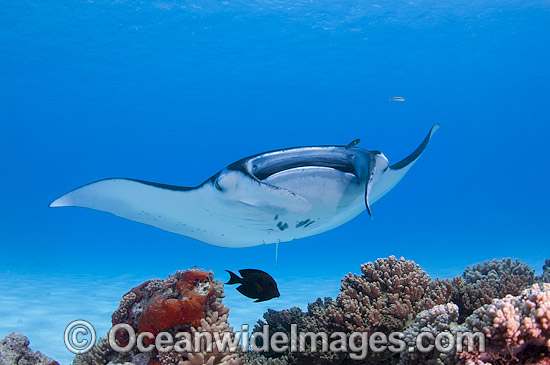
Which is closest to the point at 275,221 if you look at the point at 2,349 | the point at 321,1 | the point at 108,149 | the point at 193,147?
the point at 2,349

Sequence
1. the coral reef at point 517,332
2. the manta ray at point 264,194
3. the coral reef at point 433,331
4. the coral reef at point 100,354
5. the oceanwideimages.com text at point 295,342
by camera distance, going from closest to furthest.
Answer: the coral reef at point 517,332 < the coral reef at point 433,331 < the oceanwideimages.com text at point 295,342 < the manta ray at point 264,194 < the coral reef at point 100,354

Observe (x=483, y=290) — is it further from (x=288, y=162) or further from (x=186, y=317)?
(x=186, y=317)

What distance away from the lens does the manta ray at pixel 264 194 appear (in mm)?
3029

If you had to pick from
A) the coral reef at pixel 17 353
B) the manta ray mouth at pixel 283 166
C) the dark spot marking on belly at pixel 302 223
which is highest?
the manta ray mouth at pixel 283 166

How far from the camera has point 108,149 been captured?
73.8m

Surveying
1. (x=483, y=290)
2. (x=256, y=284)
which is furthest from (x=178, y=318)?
(x=483, y=290)

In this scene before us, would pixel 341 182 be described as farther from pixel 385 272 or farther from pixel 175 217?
pixel 175 217

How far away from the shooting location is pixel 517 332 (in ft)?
6.24

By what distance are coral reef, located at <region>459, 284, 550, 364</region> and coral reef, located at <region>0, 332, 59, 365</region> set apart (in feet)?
14.2

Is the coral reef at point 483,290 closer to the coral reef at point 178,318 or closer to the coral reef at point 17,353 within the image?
the coral reef at point 178,318

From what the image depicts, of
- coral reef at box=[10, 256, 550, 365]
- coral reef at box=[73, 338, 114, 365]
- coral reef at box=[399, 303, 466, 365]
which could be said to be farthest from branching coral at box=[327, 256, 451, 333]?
coral reef at box=[73, 338, 114, 365]

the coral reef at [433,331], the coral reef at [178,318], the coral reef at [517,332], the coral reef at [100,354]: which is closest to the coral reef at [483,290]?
the coral reef at [433,331]

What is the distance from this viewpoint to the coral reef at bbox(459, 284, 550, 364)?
1.88 m

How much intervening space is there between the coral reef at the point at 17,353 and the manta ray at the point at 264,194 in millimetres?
1613
